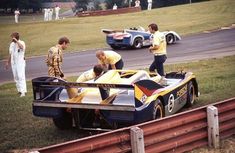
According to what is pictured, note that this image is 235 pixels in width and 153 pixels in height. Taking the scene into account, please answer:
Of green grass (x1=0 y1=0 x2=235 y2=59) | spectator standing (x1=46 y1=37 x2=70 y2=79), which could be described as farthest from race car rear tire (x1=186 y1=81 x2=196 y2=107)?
green grass (x1=0 y1=0 x2=235 y2=59)

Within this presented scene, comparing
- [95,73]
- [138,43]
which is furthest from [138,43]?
[95,73]

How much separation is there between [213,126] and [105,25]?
102 ft

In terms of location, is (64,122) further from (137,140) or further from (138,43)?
(138,43)

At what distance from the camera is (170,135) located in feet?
21.2

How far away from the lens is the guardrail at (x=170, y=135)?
568 centimetres

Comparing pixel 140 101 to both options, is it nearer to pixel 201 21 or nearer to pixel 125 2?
pixel 201 21

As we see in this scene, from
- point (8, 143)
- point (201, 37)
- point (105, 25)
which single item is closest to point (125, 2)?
point (105, 25)

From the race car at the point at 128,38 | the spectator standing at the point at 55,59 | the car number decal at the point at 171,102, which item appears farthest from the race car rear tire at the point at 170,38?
the car number decal at the point at 171,102

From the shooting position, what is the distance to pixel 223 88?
10.9 m

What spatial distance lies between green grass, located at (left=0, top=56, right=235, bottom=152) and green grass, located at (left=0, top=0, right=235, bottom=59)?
13.3 m

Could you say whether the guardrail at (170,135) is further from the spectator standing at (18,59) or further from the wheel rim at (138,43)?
the wheel rim at (138,43)

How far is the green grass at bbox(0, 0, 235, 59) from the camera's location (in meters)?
29.1

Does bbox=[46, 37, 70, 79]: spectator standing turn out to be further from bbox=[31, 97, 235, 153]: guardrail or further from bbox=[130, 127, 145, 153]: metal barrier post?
bbox=[130, 127, 145, 153]: metal barrier post

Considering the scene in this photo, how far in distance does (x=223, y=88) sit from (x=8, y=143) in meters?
5.68
